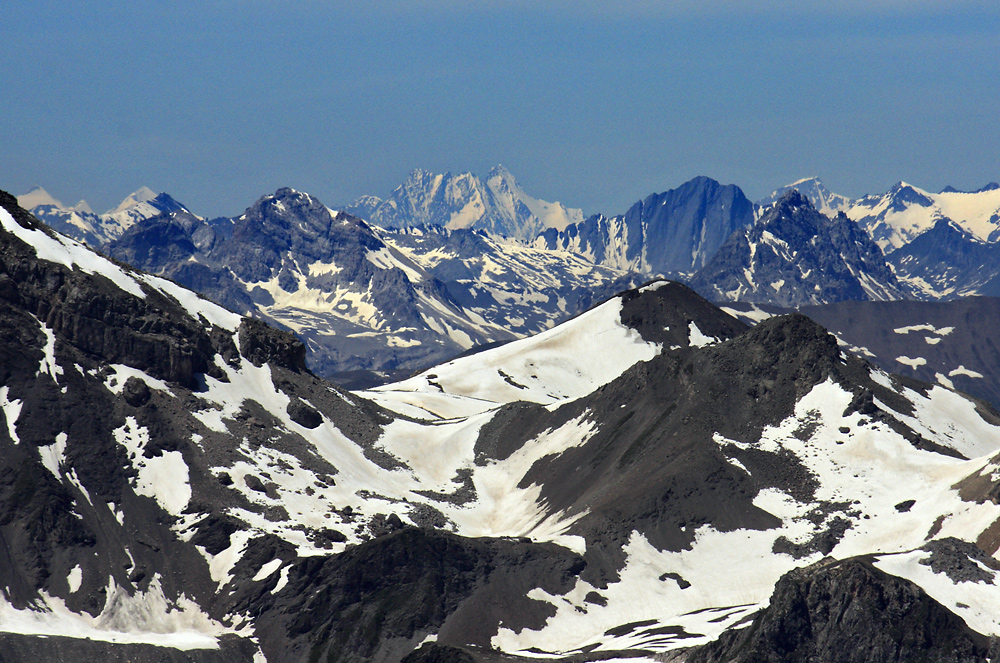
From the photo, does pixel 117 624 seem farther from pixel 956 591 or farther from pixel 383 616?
pixel 956 591

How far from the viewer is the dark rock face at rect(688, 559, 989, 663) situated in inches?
5851

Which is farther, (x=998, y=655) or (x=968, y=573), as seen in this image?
(x=968, y=573)

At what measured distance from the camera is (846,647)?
15125 cm

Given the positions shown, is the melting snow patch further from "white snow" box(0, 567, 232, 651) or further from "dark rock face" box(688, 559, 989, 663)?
"white snow" box(0, 567, 232, 651)

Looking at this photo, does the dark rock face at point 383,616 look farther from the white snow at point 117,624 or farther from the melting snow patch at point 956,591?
the melting snow patch at point 956,591

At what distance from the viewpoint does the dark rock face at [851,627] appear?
148625 mm

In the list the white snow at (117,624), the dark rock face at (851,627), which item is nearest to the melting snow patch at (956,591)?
the dark rock face at (851,627)

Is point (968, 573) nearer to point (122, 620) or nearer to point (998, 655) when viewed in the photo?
point (998, 655)

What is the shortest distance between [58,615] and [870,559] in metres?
124

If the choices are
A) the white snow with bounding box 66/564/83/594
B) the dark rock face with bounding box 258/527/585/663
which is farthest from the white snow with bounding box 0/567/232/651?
the dark rock face with bounding box 258/527/585/663

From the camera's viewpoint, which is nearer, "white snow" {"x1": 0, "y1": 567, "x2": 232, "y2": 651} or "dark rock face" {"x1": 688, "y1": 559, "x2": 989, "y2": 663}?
"dark rock face" {"x1": 688, "y1": 559, "x2": 989, "y2": 663}

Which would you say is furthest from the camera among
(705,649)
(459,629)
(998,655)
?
(459,629)

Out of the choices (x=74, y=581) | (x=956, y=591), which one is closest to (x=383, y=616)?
(x=74, y=581)

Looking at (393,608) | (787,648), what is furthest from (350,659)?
(787,648)
